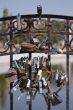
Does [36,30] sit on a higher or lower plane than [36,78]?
higher

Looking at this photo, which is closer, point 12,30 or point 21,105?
point 12,30

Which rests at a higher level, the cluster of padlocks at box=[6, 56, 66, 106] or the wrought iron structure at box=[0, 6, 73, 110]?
the wrought iron structure at box=[0, 6, 73, 110]

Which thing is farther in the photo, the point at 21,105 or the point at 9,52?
the point at 21,105

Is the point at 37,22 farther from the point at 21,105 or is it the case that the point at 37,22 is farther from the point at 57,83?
the point at 21,105

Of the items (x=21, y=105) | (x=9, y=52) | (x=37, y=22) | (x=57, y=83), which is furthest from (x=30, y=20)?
(x=21, y=105)

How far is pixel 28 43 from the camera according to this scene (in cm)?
279

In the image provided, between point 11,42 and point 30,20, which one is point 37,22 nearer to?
point 30,20

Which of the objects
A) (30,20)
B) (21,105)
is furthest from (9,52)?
(21,105)

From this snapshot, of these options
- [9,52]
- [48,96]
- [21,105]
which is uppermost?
[9,52]

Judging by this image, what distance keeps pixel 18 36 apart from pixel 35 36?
125mm

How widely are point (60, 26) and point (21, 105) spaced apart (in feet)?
4.58

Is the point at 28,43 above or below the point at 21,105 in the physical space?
above

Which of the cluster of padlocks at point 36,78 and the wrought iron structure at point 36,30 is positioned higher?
the wrought iron structure at point 36,30

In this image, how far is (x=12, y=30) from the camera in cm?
290
